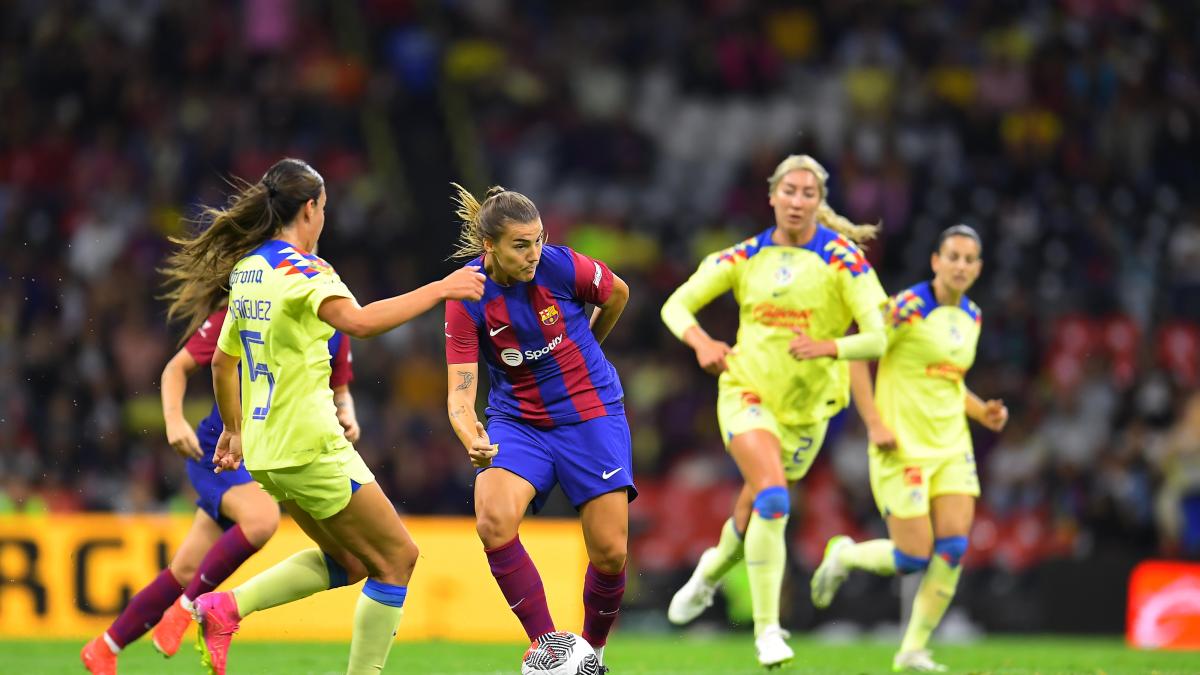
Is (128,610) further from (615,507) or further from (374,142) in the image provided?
(374,142)

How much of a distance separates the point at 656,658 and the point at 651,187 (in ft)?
30.2

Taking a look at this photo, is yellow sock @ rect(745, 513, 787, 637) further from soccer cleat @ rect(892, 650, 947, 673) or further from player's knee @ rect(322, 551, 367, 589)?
player's knee @ rect(322, 551, 367, 589)

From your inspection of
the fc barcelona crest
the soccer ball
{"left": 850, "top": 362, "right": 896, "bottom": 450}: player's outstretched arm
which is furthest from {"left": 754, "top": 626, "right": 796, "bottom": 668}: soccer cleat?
the fc barcelona crest

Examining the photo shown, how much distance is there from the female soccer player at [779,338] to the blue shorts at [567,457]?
1.51 metres

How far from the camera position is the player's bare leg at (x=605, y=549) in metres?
7.29

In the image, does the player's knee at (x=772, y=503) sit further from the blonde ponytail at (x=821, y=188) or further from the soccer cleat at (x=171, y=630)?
the soccer cleat at (x=171, y=630)

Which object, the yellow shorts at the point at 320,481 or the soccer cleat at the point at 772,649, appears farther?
the soccer cleat at the point at 772,649

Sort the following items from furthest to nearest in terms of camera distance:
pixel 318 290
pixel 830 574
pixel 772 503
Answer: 1. pixel 830 574
2. pixel 772 503
3. pixel 318 290

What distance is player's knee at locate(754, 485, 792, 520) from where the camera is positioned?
8891mm

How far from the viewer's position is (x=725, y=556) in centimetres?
959

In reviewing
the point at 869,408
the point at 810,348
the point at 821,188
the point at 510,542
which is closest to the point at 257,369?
the point at 510,542

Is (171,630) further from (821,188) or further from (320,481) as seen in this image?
(821,188)

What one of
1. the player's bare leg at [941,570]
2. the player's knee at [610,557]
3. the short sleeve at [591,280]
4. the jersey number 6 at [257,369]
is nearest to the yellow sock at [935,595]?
the player's bare leg at [941,570]

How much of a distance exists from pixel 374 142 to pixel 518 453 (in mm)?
12675
